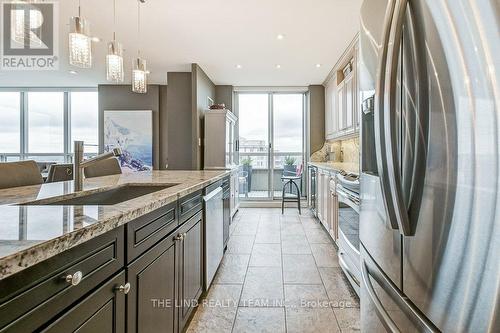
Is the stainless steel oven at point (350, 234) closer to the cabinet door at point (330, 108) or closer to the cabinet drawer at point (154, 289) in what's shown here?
the cabinet drawer at point (154, 289)

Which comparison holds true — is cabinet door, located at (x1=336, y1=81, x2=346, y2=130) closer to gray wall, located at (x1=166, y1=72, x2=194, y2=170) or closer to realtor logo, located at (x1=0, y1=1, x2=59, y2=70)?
gray wall, located at (x1=166, y1=72, x2=194, y2=170)

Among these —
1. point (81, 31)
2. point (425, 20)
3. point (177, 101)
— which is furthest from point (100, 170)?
point (425, 20)

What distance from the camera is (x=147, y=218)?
1187mm

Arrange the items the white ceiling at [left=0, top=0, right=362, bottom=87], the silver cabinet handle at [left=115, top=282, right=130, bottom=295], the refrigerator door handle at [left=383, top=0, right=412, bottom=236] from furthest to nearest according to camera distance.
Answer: the white ceiling at [left=0, top=0, right=362, bottom=87]
the silver cabinet handle at [left=115, top=282, right=130, bottom=295]
the refrigerator door handle at [left=383, top=0, right=412, bottom=236]

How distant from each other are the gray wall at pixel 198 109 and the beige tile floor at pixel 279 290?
1.76 meters

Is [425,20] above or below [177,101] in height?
below

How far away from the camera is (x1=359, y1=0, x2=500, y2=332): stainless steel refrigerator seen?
0.56m

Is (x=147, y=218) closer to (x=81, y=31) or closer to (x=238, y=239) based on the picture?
(x=81, y=31)

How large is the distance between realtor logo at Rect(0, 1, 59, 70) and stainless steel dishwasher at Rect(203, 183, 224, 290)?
1.81 m

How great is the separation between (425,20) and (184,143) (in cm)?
489

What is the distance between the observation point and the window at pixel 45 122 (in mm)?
6992

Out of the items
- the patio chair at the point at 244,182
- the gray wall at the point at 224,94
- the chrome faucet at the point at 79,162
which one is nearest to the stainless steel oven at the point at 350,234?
the chrome faucet at the point at 79,162

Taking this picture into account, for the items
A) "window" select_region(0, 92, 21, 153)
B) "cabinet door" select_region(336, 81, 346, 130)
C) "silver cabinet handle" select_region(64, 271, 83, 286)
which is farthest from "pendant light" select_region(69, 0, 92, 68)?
"window" select_region(0, 92, 21, 153)

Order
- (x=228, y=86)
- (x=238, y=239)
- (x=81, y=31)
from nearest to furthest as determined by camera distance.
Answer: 1. (x=81, y=31)
2. (x=238, y=239)
3. (x=228, y=86)
